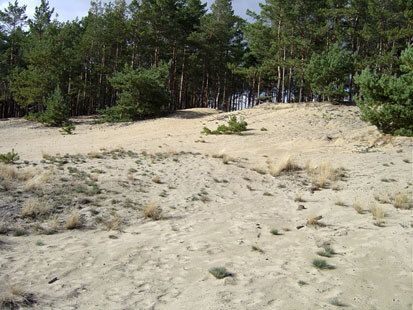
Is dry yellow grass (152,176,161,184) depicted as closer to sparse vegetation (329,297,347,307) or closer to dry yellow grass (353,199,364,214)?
dry yellow grass (353,199,364,214)

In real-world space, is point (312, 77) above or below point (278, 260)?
above

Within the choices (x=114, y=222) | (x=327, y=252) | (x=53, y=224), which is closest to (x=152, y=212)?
(x=114, y=222)

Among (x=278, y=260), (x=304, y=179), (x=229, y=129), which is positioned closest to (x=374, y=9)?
(x=229, y=129)

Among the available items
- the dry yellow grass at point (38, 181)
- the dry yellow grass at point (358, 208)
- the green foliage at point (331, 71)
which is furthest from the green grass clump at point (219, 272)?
the green foliage at point (331, 71)

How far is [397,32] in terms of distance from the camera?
969 inches

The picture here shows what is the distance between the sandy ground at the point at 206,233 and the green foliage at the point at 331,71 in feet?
35.3

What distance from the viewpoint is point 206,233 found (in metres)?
5.86

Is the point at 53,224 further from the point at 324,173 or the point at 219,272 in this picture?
the point at 324,173

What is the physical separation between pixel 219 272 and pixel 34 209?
4.79 m

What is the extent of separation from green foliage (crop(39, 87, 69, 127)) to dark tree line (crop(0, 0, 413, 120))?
1766 millimetres

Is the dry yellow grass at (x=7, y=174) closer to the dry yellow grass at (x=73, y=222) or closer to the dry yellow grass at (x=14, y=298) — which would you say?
the dry yellow grass at (x=73, y=222)

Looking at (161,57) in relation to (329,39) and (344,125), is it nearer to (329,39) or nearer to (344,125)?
(329,39)

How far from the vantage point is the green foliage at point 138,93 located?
2650 centimetres

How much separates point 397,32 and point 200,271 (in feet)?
97.5
